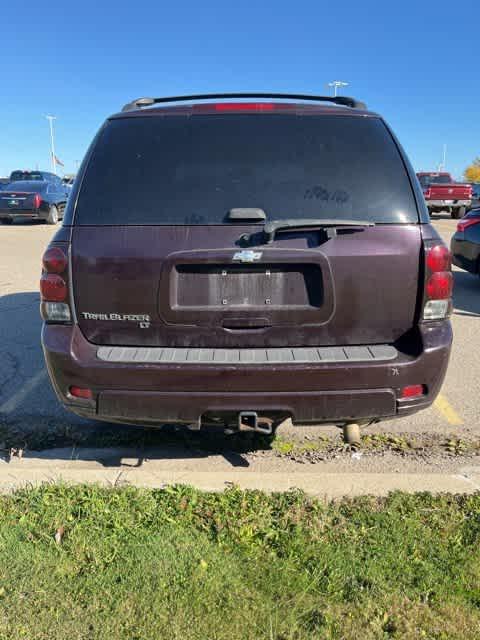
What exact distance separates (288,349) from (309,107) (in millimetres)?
1377

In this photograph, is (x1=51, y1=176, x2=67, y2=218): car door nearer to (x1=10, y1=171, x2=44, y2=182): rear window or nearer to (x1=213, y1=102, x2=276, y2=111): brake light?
(x1=10, y1=171, x2=44, y2=182): rear window

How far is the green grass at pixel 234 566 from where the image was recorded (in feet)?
6.77

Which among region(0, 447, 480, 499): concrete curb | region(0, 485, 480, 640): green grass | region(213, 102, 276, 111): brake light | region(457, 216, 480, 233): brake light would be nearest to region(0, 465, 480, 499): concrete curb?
region(0, 447, 480, 499): concrete curb

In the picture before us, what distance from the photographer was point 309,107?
301cm

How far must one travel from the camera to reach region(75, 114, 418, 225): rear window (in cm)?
267

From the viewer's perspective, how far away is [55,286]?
2713 mm

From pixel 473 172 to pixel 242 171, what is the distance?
101980mm

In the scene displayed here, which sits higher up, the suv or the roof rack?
the roof rack

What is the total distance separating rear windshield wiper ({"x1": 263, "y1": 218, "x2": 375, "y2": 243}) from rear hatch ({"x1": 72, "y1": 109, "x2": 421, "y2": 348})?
0.01 m

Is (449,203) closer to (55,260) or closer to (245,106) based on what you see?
(245,106)

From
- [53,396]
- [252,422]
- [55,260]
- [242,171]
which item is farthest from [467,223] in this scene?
[55,260]

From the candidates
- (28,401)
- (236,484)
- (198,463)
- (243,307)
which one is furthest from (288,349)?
(28,401)

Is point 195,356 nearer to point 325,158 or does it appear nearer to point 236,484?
point 236,484

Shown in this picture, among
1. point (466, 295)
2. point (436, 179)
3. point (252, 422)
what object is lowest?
point (466, 295)
